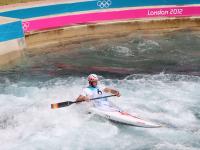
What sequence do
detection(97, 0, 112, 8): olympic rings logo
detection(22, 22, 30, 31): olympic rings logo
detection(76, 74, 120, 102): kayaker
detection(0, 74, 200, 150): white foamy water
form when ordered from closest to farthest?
detection(0, 74, 200, 150): white foamy water → detection(76, 74, 120, 102): kayaker → detection(22, 22, 30, 31): olympic rings logo → detection(97, 0, 112, 8): olympic rings logo

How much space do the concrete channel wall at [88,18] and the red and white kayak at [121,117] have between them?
8.75 m

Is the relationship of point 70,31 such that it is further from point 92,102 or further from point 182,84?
point 92,102

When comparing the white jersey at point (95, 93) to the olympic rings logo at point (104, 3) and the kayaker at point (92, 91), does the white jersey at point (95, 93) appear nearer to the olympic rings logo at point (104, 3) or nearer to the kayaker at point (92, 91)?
the kayaker at point (92, 91)

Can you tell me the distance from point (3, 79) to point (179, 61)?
8.67 metres

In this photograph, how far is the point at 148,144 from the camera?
15836 millimetres

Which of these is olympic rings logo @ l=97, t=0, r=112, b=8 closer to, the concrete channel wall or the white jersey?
the concrete channel wall

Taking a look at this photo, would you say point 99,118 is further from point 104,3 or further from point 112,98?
point 104,3

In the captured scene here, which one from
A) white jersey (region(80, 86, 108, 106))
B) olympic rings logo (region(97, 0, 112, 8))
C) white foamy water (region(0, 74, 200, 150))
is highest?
olympic rings logo (region(97, 0, 112, 8))

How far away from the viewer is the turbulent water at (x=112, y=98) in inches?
637

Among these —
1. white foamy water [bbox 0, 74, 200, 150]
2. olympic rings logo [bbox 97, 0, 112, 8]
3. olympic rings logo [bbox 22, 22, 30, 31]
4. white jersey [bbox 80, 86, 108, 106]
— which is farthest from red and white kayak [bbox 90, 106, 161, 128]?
olympic rings logo [bbox 97, 0, 112, 8]

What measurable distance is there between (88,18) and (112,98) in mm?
8630

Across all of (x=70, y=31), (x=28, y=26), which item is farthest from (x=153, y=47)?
(x=28, y=26)

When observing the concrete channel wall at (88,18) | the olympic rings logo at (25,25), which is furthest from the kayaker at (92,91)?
the olympic rings logo at (25,25)

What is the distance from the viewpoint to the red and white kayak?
16141 millimetres
